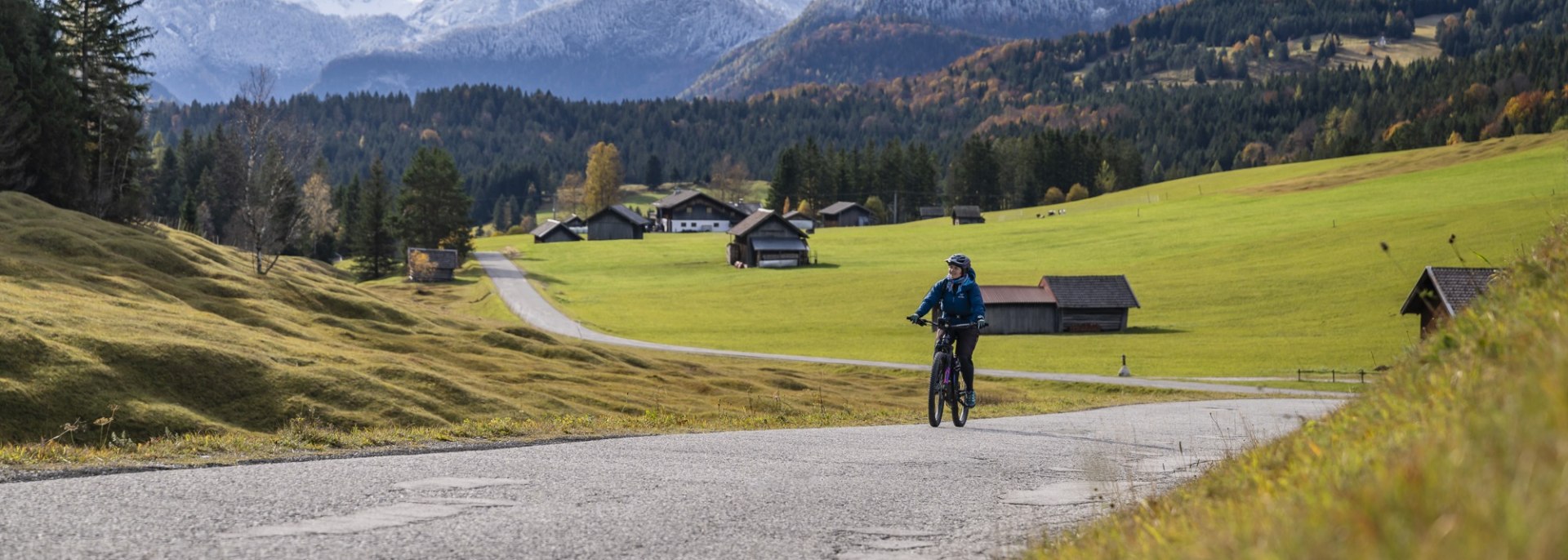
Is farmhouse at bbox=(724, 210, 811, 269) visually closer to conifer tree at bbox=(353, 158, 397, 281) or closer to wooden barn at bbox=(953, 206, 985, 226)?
conifer tree at bbox=(353, 158, 397, 281)

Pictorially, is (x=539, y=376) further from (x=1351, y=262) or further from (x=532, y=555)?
(x=1351, y=262)

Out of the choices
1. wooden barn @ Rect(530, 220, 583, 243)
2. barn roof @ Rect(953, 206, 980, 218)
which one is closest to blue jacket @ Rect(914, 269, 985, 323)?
barn roof @ Rect(953, 206, 980, 218)

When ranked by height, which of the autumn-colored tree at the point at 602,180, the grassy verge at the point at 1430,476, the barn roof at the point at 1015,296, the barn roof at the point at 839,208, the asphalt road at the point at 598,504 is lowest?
the barn roof at the point at 1015,296

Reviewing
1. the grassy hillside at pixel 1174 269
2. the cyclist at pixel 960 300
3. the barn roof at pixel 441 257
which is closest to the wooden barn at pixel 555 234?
the grassy hillside at pixel 1174 269

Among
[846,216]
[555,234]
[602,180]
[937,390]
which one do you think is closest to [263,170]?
[937,390]

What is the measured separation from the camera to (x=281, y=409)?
2461cm

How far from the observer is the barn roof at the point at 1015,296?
73.7m

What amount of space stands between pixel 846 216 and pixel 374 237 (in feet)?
250

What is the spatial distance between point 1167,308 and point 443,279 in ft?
204

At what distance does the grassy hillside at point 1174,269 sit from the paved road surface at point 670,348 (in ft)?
8.73

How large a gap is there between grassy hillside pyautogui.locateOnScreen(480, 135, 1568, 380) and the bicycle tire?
19.4 metres

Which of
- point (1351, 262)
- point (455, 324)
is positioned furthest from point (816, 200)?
point (455, 324)

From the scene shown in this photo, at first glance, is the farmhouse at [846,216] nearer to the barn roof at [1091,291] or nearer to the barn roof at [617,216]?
the barn roof at [617,216]

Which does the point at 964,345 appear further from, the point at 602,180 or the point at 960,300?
the point at 602,180
